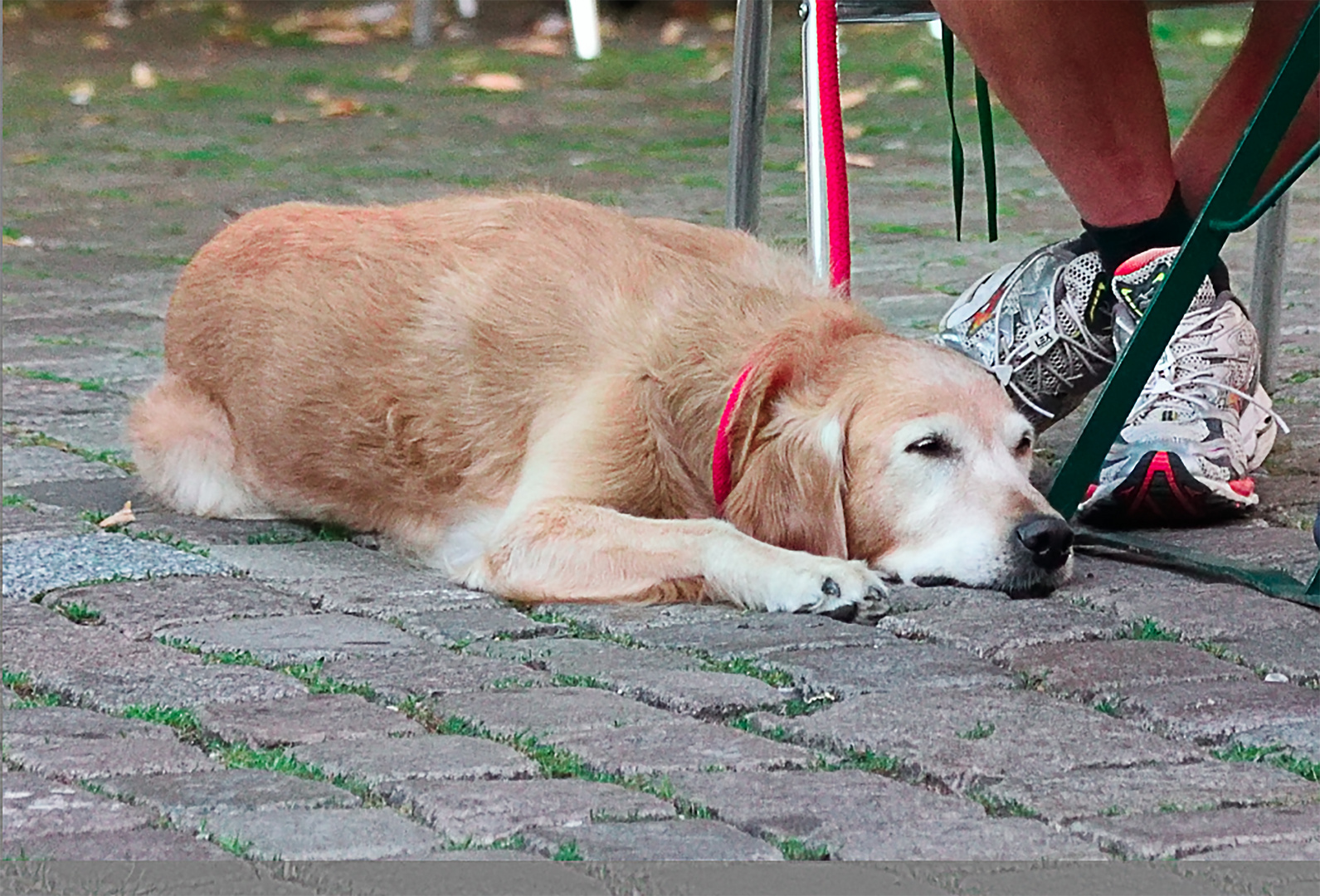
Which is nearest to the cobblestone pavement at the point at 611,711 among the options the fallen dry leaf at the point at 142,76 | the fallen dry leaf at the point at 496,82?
the fallen dry leaf at the point at 496,82

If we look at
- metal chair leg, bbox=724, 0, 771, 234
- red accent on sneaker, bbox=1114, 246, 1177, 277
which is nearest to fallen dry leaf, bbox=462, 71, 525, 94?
metal chair leg, bbox=724, 0, 771, 234

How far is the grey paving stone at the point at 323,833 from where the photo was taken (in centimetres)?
192

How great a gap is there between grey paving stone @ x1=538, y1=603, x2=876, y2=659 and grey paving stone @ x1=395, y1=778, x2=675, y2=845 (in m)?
0.63

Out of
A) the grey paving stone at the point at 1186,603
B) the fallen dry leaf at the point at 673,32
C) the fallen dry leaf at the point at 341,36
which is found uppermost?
the grey paving stone at the point at 1186,603

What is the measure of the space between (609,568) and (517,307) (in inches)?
23.1

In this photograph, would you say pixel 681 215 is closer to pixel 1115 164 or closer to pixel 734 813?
pixel 1115 164

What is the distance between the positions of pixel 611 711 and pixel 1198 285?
4.12ft

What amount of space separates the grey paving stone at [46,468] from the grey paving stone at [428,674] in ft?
4.49

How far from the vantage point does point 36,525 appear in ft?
11.4

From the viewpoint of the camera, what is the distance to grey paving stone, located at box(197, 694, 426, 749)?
2340mm

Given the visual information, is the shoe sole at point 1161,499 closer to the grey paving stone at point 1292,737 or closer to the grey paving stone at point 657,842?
the grey paving stone at point 1292,737

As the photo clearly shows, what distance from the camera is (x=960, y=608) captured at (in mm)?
2965

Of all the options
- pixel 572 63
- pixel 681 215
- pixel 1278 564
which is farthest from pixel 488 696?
pixel 572 63

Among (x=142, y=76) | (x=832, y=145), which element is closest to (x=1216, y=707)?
(x=832, y=145)
